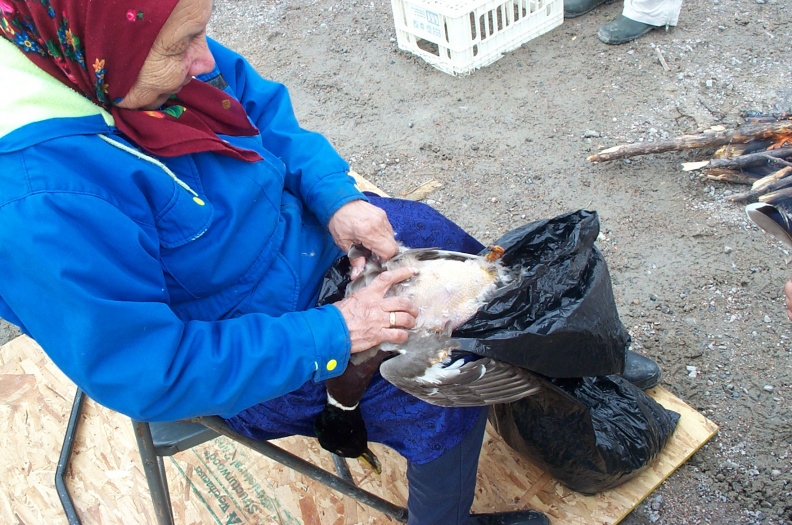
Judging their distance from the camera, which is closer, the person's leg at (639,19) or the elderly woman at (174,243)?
the elderly woman at (174,243)

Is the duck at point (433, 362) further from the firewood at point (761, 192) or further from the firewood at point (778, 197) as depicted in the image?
the firewood at point (761, 192)

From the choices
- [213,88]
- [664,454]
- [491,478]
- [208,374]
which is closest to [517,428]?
[491,478]

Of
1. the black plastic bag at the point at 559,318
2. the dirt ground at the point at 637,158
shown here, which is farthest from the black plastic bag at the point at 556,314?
the dirt ground at the point at 637,158

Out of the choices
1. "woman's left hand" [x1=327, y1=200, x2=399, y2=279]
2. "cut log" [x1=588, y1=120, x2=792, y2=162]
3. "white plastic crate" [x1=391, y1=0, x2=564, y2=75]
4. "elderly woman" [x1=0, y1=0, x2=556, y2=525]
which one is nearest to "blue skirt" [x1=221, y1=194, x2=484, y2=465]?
"elderly woman" [x1=0, y1=0, x2=556, y2=525]

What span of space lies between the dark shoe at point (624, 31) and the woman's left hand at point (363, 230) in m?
3.59

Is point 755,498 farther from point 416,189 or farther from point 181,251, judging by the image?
point 416,189

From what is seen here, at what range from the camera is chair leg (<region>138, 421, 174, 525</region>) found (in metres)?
1.74

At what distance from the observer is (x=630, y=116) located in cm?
392

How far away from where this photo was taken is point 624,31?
14.9 ft

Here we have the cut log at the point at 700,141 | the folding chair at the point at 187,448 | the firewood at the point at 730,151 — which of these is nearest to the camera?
the folding chair at the point at 187,448

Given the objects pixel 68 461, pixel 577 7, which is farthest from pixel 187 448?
pixel 577 7

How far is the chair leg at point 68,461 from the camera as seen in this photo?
2.40 m

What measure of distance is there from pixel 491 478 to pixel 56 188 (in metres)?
1.90

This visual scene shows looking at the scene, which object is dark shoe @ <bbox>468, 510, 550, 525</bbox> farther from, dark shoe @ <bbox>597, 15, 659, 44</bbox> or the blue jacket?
dark shoe @ <bbox>597, 15, 659, 44</bbox>
